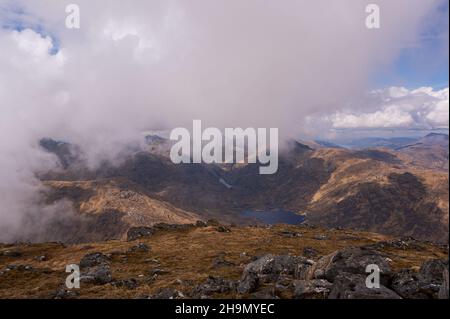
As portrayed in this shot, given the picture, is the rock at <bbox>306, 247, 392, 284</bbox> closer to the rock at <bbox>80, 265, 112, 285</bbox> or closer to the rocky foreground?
the rocky foreground

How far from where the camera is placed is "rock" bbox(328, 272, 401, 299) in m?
→ 25.5

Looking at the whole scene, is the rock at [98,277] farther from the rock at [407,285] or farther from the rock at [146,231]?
the rock at [146,231]

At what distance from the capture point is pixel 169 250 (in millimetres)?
77312

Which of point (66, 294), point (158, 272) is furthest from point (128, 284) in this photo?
point (158, 272)

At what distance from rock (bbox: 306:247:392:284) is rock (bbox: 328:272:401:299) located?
344 cm

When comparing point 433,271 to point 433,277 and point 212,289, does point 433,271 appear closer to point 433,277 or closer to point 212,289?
point 433,277

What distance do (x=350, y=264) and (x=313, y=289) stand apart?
19.0ft

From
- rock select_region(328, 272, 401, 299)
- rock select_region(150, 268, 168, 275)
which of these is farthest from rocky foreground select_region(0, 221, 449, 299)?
rock select_region(150, 268, 168, 275)

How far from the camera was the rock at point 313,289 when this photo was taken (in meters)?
28.8

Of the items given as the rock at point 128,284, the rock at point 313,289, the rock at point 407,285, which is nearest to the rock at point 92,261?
the rock at point 128,284

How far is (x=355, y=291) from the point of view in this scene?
26297 millimetres
